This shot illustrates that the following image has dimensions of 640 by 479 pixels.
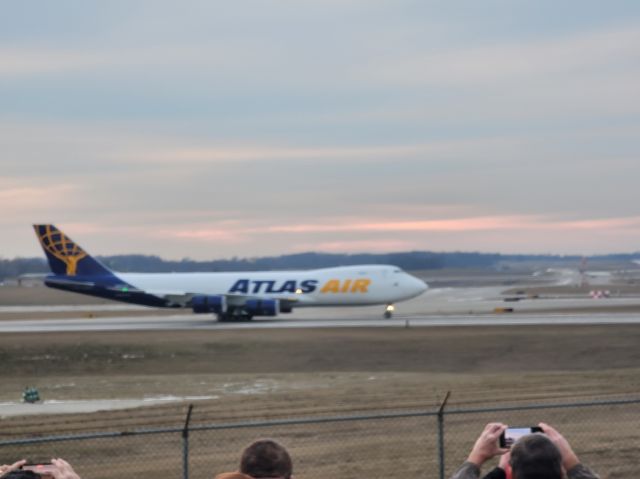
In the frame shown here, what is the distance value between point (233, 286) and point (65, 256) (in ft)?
33.0

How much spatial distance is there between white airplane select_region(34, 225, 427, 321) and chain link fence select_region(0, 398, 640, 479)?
118 feet

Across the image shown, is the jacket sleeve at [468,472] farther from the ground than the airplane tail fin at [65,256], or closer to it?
closer to it

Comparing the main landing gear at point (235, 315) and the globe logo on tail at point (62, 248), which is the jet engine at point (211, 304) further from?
the globe logo on tail at point (62, 248)

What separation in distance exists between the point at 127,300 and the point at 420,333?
22.5 meters

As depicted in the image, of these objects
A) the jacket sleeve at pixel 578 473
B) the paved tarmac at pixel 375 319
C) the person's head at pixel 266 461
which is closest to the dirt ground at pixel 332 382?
the paved tarmac at pixel 375 319

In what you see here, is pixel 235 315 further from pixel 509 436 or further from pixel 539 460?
pixel 539 460

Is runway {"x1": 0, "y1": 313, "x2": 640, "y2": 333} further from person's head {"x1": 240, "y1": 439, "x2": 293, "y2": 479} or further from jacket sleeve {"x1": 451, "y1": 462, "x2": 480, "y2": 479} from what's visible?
person's head {"x1": 240, "y1": 439, "x2": 293, "y2": 479}

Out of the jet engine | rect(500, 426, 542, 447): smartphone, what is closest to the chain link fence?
rect(500, 426, 542, 447): smartphone

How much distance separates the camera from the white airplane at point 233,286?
188ft

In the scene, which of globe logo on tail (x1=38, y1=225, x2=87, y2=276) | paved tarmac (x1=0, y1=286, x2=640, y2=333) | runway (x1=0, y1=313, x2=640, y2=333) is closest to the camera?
runway (x1=0, y1=313, x2=640, y2=333)

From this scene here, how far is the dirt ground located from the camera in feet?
57.8

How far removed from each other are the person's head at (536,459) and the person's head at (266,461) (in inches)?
46.9

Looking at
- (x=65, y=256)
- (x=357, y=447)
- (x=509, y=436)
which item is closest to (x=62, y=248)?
(x=65, y=256)

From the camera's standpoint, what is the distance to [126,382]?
3169 cm
